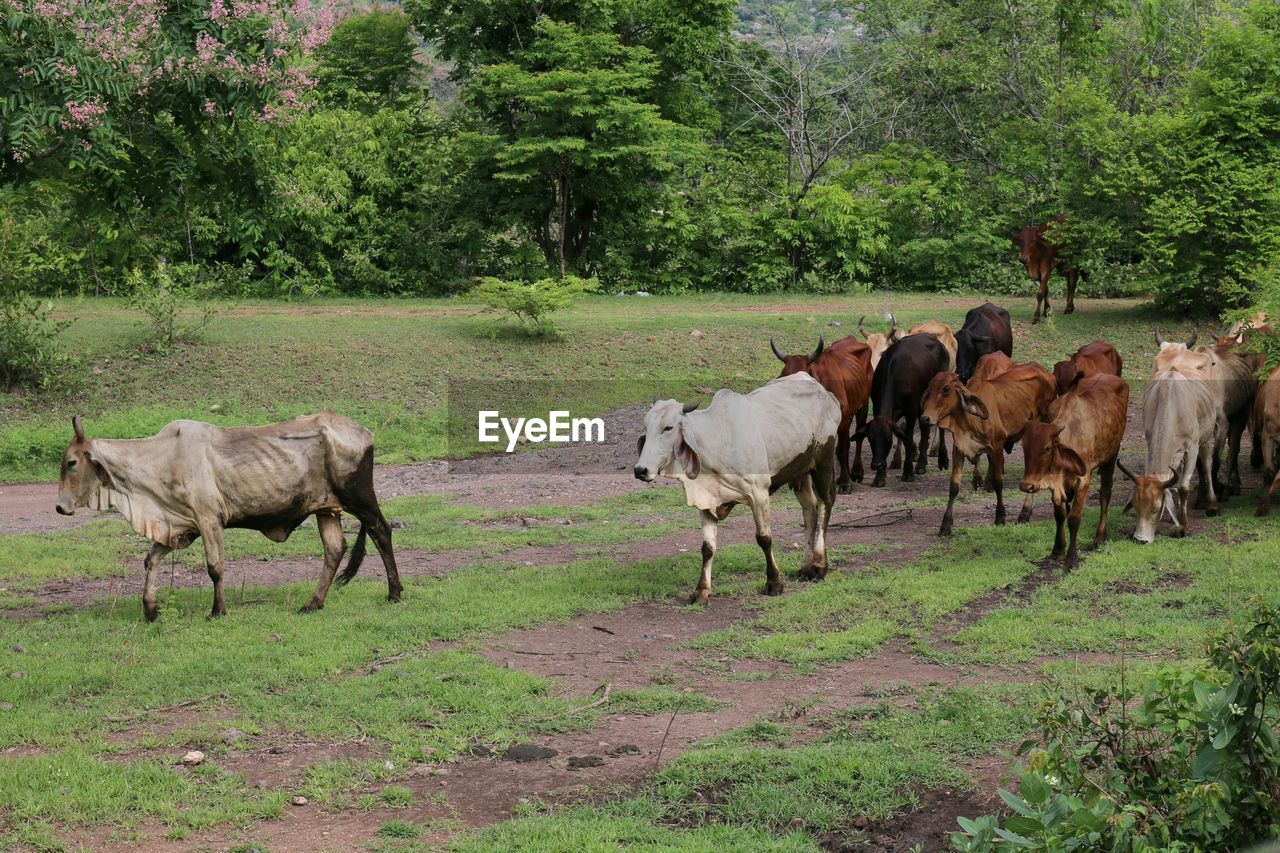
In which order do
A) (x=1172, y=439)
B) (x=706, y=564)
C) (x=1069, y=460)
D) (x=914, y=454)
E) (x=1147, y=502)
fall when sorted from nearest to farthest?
(x=706, y=564), (x=1069, y=460), (x=1147, y=502), (x=1172, y=439), (x=914, y=454)

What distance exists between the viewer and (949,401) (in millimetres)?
13453

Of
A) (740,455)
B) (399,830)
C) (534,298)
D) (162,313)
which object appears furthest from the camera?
(534,298)

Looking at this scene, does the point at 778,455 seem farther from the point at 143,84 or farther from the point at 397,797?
the point at 143,84

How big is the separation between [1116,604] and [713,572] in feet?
11.2

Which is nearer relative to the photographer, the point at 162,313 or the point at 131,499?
the point at 131,499

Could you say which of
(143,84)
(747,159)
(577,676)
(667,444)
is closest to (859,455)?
(667,444)

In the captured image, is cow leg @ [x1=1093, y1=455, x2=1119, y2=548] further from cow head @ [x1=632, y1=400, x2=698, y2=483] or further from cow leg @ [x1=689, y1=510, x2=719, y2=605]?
cow head @ [x1=632, y1=400, x2=698, y2=483]

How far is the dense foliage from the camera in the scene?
21.8m

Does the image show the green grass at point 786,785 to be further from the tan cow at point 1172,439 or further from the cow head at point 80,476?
the cow head at point 80,476

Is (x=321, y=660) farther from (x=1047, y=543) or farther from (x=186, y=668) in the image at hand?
(x=1047, y=543)

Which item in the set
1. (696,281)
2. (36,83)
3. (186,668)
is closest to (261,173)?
(36,83)

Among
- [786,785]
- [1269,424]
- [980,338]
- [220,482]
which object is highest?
[980,338]

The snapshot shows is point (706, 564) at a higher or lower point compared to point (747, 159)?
lower
